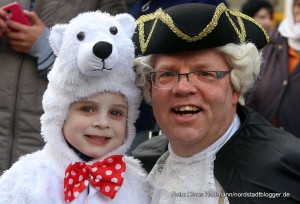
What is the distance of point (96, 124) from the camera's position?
3021 mm

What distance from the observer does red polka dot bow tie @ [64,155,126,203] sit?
300 centimetres

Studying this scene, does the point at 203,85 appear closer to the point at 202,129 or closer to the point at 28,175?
the point at 202,129

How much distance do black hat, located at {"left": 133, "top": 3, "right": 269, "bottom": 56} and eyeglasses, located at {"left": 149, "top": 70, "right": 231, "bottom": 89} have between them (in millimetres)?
103

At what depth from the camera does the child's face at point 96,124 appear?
9.95 feet

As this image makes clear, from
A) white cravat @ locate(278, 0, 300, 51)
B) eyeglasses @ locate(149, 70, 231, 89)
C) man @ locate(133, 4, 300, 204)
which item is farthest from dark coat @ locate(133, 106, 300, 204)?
white cravat @ locate(278, 0, 300, 51)

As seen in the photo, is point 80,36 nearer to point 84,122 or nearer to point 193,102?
point 84,122

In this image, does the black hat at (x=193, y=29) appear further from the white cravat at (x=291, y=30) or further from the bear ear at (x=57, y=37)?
the white cravat at (x=291, y=30)

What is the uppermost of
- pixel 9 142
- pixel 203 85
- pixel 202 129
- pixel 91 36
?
pixel 91 36

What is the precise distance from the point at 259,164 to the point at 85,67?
2.78 ft

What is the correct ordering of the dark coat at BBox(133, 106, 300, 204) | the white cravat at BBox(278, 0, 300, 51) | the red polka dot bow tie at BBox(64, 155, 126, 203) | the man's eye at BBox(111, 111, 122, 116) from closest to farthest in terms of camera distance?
the dark coat at BBox(133, 106, 300, 204) → the red polka dot bow tie at BBox(64, 155, 126, 203) → the man's eye at BBox(111, 111, 122, 116) → the white cravat at BBox(278, 0, 300, 51)

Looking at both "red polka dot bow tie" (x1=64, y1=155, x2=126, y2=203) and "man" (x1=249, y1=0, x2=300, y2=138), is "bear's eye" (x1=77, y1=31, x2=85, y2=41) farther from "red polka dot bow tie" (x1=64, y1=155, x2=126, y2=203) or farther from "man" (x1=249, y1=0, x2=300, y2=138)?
"man" (x1=249, y1=0, x2=300, y2=138)

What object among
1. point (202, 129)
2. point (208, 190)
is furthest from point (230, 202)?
point (202, 129)

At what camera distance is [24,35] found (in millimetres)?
3912

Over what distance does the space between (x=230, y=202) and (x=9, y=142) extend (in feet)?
4.84
